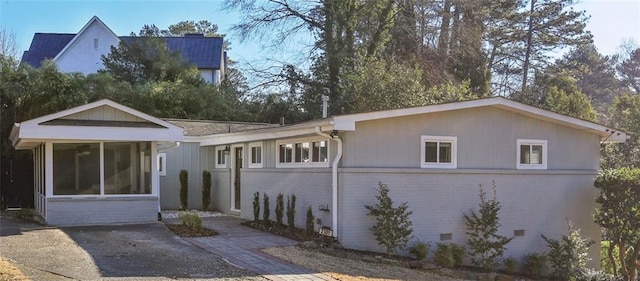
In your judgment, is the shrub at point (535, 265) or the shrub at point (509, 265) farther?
the shrub at point (535, 265)

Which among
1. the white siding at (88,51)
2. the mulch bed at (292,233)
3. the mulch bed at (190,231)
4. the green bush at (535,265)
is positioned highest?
the white siding at (88,51)

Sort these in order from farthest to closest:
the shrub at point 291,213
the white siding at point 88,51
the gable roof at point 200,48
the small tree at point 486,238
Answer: the gable roof at point 200,48 < the white siding at point 88,51 < the shrub at point 291,213 < the small tree at point 486,238

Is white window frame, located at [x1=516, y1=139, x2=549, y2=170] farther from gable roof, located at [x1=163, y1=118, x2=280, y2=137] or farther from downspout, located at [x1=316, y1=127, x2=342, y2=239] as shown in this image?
gable roof, located at [x1=163, y1=118, x2=280, y2=137]

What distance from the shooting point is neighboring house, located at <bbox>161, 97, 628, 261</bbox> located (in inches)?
410

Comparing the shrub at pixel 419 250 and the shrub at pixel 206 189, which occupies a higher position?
the shrub at pixel 206 189

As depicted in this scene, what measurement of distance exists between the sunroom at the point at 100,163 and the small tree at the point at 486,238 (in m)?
6.67

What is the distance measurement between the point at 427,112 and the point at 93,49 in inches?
1027

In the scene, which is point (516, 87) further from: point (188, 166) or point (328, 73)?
point (188, 166)

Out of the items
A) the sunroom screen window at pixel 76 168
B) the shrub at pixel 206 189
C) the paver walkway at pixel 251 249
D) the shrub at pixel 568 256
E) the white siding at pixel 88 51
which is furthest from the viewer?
the white siding at pixel 88 51

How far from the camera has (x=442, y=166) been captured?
1126cm

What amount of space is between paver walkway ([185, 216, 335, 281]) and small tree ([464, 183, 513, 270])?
3.51 meters

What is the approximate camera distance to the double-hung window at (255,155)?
44.8ft

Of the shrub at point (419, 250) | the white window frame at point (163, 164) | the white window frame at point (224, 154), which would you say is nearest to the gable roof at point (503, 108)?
the shrub at point (419, 250)

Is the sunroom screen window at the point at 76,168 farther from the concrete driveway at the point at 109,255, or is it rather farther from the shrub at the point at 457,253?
the shrub at the point at 457,253
